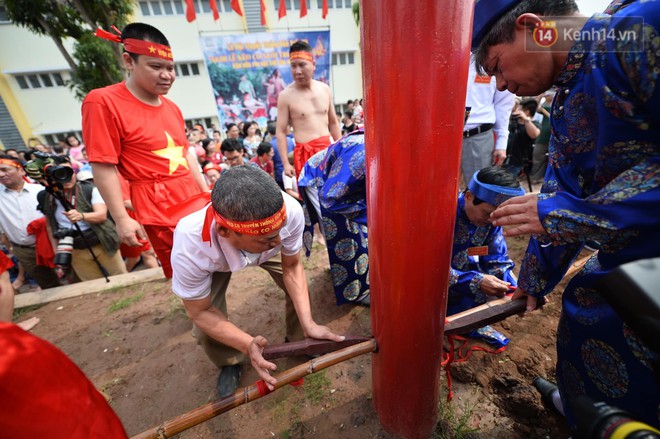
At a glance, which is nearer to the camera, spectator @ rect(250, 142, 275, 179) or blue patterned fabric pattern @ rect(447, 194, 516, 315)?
blue patterned fabric pattern @ rect(447, 194, 516, 315)

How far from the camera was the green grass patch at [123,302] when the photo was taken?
3266 mm

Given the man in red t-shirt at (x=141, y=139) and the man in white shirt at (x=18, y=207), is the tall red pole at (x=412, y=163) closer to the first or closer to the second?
the man in red t-shirt at (x=141, y=139)

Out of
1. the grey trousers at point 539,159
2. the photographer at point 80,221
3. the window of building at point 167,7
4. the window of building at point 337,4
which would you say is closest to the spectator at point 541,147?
the grey trousers at point 539,159

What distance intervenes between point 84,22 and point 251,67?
6.62m

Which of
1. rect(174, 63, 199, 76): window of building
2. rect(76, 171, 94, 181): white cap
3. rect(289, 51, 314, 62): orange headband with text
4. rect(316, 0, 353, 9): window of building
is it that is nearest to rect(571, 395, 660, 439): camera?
rect(289, 51, 314, 62): orange headband with text

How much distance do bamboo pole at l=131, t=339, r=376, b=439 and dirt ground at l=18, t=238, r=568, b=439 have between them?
2.60 ft

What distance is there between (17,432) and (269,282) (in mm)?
2755

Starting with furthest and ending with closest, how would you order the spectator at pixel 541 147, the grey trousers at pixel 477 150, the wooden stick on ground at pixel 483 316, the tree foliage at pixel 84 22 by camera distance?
the tree foliage at pixel 84 22, the spectator at pixel 541 147, the grey trousers at pixel 477 150, the wooden stick on ground at pixel 483 316

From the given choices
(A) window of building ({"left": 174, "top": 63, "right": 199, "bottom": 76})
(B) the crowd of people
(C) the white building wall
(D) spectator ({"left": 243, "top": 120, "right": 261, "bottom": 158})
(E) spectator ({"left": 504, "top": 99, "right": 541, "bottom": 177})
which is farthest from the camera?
(A) window of building ({"left": 174, "top": 63, "right": 199, "bottom": 76})

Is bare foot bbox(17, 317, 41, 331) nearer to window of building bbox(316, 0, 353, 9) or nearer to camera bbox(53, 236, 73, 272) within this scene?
camera bbox(53, 236, 73, 272)

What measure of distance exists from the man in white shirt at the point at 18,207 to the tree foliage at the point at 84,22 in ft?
24.6

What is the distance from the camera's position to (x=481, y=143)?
3023 millimetres

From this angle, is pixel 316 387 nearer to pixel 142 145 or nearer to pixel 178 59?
pixel 142 145

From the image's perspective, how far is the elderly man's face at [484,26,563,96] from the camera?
0.92 m
